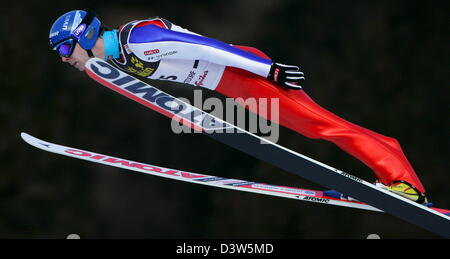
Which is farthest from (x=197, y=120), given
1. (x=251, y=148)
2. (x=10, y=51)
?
(x=10, y=51)

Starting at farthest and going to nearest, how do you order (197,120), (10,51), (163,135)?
(163,135)
(10,51)
(197,120)

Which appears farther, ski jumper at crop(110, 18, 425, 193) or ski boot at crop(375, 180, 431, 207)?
ski boot at crop(375, 180, 431, 207)

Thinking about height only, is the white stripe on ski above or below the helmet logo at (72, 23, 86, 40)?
below

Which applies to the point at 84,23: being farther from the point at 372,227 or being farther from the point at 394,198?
the point at 372,227

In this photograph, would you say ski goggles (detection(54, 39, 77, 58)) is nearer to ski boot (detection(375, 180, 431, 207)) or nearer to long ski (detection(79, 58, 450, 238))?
long ski (detection(79, 58, 450, 238))

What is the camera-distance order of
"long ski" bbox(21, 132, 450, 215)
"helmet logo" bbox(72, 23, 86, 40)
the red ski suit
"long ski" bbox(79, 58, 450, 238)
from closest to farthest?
"long ski" bbox(79, 58, 450, 238), "helmet logo" bbox(72, 23, 86, 40), the red ski suit, "long ski" bbox(21, 132, 450, 215)

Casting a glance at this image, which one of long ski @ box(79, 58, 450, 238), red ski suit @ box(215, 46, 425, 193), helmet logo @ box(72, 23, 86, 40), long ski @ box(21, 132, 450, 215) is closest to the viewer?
long ski @ box(79, 58, 450, 238)

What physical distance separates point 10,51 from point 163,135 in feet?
3.65

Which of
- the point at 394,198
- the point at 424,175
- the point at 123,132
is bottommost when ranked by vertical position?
the point at 394,198

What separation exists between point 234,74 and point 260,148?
1.43 ft

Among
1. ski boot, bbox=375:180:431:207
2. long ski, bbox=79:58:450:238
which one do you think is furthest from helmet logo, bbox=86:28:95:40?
ski boot, bbox=375:180:431:207

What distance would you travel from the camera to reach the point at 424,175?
3.93m

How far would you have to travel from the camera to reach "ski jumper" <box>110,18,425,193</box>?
8.48ft

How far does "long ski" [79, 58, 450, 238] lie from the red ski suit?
6.1 inches
